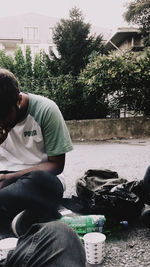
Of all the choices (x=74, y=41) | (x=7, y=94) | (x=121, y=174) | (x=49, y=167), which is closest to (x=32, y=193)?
(x=49, y=167)

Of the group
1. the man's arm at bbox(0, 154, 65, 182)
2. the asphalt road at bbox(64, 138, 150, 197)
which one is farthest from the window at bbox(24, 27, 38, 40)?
the man's arm at bbox(0, 154, 65, 182)

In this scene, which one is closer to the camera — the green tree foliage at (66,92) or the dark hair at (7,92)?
the dark hair at (7,92)

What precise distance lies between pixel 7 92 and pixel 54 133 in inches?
21.8

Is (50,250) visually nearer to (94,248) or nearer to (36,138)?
(94,248)

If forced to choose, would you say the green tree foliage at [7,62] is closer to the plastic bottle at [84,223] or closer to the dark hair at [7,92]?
the dark hair at [7,92]

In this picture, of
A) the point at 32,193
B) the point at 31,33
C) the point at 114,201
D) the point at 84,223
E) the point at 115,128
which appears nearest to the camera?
the point at 32,193

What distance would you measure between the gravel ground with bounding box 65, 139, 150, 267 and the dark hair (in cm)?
134

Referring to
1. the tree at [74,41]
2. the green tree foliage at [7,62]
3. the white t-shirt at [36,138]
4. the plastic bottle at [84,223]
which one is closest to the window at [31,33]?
the tree at [74,41]

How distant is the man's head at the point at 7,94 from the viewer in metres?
1.91

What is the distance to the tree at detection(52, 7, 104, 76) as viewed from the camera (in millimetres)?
12203

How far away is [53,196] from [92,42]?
11955 millimetres

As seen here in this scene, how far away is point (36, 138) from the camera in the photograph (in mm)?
2336

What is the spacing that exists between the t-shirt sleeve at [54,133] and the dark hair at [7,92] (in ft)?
1.18

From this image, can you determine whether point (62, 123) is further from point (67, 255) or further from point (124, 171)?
point (124, 171)
